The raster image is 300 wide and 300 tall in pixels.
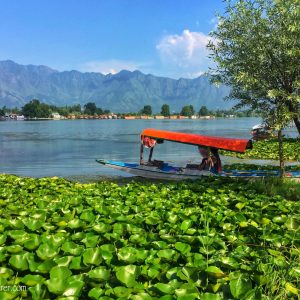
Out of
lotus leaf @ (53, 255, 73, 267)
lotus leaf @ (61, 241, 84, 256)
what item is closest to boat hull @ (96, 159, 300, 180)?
lotus leaf @ (61, 241, 84, 256)

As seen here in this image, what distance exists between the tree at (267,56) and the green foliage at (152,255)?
7079 mm

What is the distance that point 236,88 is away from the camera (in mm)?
16703

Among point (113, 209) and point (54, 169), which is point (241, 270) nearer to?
point (113, 209)

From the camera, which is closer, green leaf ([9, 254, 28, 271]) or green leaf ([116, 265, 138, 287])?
green leaf ([116, 265, 138, 287])

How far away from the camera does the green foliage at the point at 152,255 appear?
4.03m

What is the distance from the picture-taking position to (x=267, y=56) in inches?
578

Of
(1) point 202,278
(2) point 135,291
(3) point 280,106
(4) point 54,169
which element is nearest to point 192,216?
(1) point 202,278

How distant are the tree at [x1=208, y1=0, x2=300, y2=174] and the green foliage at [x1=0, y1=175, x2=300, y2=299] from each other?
23.2 feet

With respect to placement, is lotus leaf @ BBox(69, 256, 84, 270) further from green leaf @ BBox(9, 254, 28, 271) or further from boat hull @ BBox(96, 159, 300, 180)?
boat hull @ BBox(96, 159, 300, 180)

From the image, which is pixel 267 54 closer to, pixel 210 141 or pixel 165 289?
pixel 210 141

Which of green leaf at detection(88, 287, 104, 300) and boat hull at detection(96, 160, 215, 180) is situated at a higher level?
green leaf at detection(88, 287, 104, 300)

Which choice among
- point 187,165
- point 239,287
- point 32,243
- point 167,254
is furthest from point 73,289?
point 187,165

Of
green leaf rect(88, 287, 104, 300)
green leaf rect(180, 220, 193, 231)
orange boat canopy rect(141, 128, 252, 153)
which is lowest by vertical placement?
green leaf rect(88, 287, 104, 300)

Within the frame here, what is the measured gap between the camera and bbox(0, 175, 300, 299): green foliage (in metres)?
4.03
